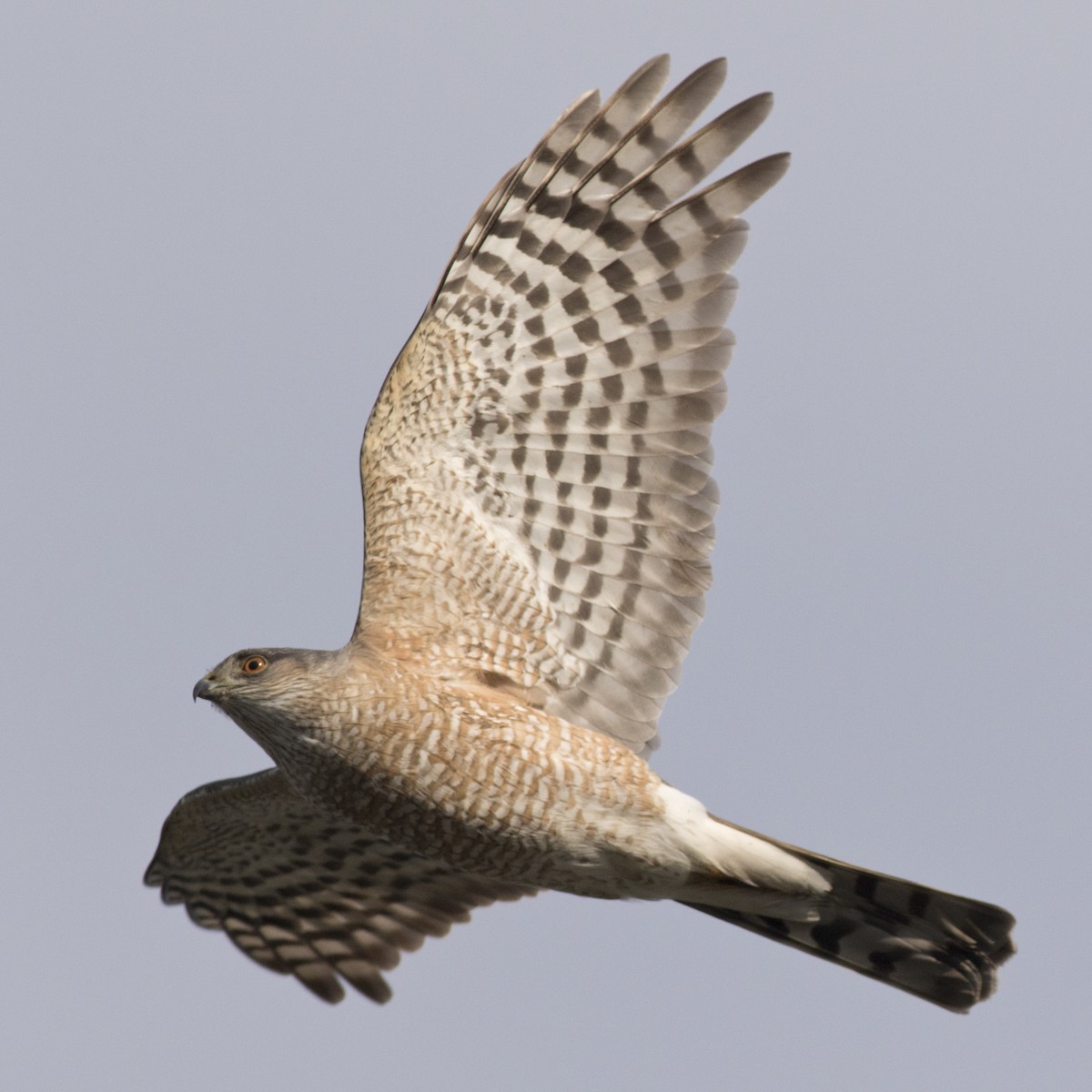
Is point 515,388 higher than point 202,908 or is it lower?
higher

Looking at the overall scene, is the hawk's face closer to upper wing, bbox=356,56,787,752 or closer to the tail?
upper wing, bbox=356,56,787,752

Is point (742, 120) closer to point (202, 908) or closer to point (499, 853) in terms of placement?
point (499, 853)

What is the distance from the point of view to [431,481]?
969 cm

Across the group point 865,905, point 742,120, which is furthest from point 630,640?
point 742,120

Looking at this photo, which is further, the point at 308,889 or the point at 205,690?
the point at 308,889

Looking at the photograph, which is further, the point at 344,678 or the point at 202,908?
the point at 202,908

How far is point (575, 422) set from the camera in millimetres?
9898

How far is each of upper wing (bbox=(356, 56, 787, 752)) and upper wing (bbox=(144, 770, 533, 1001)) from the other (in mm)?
1852

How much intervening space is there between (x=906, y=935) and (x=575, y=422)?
10.6ft

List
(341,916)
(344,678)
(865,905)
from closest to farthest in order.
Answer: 1. (344,678)
2. (865,905)
3. (341,916)

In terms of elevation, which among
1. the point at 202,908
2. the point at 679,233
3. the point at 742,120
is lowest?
the point at 202,908

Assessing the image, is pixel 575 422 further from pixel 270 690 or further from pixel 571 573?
pixel 270 690

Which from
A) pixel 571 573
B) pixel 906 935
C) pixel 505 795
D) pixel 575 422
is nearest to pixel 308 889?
pixel 505 795

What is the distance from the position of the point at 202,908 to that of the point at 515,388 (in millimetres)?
4139
